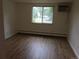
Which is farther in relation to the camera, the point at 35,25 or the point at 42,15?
the point at 35,25

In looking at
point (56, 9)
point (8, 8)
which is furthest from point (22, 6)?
point (56, 9)

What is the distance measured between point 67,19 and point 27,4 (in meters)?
2.51

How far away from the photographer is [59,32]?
19.5 ft

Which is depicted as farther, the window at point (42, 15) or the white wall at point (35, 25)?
the window at point (42, 15)

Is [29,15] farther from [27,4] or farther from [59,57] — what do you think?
[59,57]

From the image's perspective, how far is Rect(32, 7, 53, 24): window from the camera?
233 inches

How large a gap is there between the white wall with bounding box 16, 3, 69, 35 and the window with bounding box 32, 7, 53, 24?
9.5 inches

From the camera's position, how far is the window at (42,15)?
19.4ft

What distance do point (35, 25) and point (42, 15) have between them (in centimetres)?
75

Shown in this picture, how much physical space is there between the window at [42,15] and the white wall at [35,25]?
240 millimetres

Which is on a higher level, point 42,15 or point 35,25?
point 42,15

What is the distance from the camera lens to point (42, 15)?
6035 millimetres

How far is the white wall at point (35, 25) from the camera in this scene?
5777 millimetres

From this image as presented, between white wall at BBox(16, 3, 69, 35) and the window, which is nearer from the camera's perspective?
white wall at BBox(16, 3, 69, 35)
